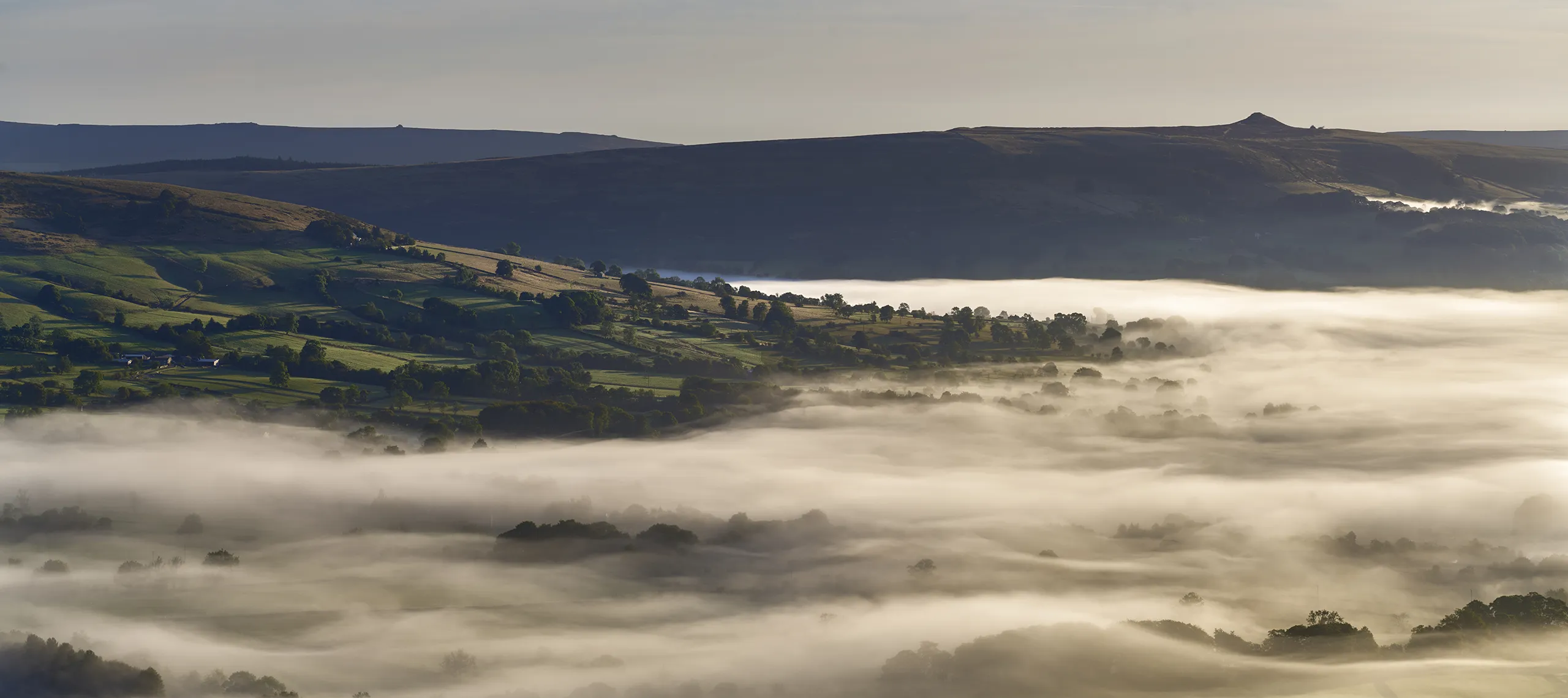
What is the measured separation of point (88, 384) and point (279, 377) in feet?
71.0

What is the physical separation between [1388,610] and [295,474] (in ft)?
390

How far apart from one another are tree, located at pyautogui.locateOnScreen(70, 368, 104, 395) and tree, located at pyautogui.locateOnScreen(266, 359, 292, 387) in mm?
19270

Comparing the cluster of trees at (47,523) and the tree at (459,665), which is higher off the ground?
the cluster of trees at (47,523)

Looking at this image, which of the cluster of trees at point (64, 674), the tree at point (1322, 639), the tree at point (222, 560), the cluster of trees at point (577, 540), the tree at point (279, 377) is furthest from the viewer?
the tree at point (279, 377)

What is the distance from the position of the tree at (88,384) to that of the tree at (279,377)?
63.2 feet

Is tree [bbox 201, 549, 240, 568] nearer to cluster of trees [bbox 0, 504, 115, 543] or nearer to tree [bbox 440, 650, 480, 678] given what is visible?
cluster of trees [bbox 0, 504, 115, 543]

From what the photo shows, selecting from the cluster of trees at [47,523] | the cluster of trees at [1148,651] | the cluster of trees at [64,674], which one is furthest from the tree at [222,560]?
the cluster of trees at [1148,651]

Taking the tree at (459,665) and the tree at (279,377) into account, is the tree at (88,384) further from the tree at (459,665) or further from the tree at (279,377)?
the tree at (459,665)

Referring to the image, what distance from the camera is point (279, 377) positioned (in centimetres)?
19375

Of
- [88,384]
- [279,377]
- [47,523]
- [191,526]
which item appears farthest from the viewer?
[279,377]

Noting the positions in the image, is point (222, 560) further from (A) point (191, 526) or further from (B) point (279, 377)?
(B) point (279, 377)

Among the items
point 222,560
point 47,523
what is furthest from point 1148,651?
point 47,523

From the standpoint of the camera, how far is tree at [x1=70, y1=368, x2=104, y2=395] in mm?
188000

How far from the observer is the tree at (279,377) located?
193m
